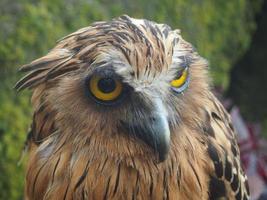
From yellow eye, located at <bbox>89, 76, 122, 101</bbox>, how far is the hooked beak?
→ 12 centimetres

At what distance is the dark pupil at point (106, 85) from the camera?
8.04 feet

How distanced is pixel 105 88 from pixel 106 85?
0.06 ft

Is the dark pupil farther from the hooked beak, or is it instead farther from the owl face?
the hooked beak

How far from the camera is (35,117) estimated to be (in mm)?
2775

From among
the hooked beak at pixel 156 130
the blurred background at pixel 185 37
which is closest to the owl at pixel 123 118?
the hooked beak at pixel 156 130

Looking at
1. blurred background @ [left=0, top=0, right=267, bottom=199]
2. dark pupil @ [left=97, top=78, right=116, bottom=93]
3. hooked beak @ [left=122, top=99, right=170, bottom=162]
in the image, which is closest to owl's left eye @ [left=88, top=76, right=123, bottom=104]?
dark pupil @ [left=97, top=78, right=116, bottom=93]

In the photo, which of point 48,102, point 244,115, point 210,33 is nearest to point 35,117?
point 48,102

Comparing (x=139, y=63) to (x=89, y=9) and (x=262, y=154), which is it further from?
(x=262, y=154)

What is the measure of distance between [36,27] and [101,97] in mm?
1820

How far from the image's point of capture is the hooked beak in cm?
243

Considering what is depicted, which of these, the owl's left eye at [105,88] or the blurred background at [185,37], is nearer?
the owl's left eye at [105,88]

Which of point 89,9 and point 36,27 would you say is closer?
point 36,27

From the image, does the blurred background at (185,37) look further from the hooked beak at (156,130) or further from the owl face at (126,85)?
the hooked beak at (156,130)

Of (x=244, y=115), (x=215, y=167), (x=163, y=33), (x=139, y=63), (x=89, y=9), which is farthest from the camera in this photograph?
(x=244, y=115)
